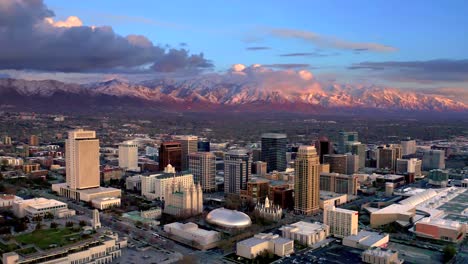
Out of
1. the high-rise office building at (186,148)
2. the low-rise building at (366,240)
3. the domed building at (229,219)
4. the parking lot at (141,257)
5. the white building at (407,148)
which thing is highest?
the high-rise office building at (186,148)

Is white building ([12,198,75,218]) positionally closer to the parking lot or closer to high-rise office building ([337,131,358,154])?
the parking lot

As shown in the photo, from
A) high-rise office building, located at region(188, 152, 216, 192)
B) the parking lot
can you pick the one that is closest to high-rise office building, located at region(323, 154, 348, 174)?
high-rise office building, located at region(188, 152, 216, 192)

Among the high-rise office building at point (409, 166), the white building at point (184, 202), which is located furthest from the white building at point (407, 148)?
the white building at point (184, 202)

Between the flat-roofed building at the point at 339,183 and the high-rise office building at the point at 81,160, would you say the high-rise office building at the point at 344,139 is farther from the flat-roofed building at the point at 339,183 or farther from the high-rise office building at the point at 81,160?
the high-rise office building at the point at 81,160

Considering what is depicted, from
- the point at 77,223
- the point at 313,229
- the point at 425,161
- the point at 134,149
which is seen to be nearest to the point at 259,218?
the point at 313,229

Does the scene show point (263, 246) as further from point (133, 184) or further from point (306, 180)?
point (133, 184)

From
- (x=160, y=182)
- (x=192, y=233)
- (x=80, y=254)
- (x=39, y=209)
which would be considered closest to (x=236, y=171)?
(x=160, y=182)

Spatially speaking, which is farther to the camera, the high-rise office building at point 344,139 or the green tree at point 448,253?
the high-rise office building at point 344,139
